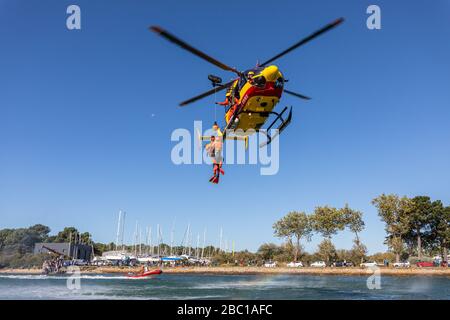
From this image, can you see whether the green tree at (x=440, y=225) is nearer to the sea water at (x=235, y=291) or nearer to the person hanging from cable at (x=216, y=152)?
the sea water at (x=235, y=291)

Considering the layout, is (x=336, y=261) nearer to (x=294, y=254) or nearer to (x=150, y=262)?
(x=294, y=254)

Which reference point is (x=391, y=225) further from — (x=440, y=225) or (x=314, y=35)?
(x=314, y=35)

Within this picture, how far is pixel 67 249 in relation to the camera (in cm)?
9881

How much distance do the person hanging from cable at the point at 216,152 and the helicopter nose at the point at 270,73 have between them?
485 centimetres

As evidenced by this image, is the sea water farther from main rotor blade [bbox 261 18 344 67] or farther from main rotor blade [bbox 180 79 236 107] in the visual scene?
main rotor blade [bbox 261 18 344 67]

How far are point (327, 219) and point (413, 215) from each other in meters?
17.6

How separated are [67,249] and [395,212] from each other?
267ft

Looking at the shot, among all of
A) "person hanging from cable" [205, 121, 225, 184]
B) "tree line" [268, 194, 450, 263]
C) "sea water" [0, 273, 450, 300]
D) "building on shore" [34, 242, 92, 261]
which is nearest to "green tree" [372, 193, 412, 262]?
"tree line" [268, 194, 450, 263]

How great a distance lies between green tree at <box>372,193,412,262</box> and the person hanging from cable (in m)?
59.5

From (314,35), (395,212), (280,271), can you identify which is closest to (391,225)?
(395,212)
